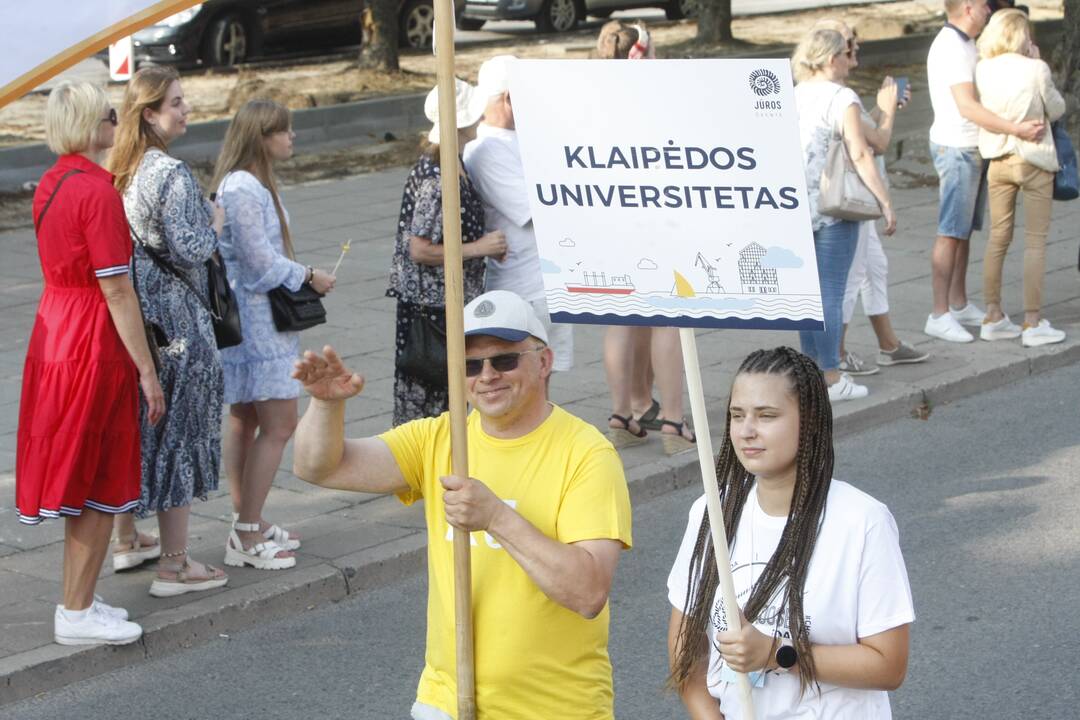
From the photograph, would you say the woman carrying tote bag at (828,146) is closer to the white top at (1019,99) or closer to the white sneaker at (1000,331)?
the white top at (1019,99)

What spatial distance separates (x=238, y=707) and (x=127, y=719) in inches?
14.6

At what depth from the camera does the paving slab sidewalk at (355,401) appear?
618 cm

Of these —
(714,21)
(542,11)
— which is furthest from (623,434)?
(542,11)

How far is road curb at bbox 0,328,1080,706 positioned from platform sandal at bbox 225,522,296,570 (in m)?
0.08

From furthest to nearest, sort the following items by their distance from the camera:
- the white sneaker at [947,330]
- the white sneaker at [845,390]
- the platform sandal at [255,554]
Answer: the white sneaker at [947,330], the white sneaker at [845,390], the platform sandal at [255,554]

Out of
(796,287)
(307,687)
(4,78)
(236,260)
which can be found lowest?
(307,687)

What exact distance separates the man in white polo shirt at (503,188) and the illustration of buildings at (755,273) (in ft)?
12.6

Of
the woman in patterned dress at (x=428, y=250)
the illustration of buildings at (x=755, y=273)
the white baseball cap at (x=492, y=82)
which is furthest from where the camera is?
the white baseball cap at (x=492, y=82)

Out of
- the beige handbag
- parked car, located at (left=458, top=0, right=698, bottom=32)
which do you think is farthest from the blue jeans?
parked car, located at (left=458, top=0, right=698, bottom=32)

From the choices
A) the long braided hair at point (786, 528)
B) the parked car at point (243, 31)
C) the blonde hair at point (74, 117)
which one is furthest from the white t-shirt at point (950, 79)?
the parked car at point (243, 31)

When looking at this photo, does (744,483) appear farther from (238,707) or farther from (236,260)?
(236,260)

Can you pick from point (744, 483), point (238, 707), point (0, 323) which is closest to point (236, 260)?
point (238, 707)

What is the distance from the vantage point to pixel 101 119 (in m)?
5.62

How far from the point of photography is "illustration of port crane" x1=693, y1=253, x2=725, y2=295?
130 inches
